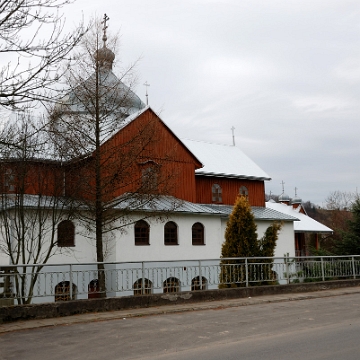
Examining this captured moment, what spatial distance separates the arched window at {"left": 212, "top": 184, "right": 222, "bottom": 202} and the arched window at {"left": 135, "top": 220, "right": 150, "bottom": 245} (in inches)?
293

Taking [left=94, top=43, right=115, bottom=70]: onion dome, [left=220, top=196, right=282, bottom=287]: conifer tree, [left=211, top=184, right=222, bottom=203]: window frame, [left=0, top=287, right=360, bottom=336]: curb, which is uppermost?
[left=94, top=43, right=115, bottom=70]: onion dome

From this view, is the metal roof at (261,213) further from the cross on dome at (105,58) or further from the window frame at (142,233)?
the cross on dome at (105,58)

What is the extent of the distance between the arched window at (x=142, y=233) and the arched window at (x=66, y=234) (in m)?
3.20

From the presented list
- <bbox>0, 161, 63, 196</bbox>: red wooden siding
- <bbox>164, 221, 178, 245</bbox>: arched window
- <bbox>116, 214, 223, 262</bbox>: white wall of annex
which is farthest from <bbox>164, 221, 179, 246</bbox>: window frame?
<bbox>0, 161, 63, 196</bbox>: red wooden siding

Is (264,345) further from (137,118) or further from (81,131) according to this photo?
(137,118)

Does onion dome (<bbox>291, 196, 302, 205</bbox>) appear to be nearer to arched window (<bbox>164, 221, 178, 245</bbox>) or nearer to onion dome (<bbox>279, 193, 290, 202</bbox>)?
onion dome (<bbox>279, 193, 290, 202</bbox>)

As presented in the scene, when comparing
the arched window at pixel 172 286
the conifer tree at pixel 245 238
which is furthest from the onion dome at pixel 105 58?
the arched window at pixel 172 286

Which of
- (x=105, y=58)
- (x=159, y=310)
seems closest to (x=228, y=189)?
(x=105, y=58)

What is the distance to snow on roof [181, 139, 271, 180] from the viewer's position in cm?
3177

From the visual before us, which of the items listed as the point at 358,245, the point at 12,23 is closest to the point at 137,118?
the point at 358,245

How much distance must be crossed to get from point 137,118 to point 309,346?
19.2m

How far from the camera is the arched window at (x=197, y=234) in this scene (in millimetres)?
26672

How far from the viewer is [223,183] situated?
31.9 m

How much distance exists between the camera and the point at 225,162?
109 feet
